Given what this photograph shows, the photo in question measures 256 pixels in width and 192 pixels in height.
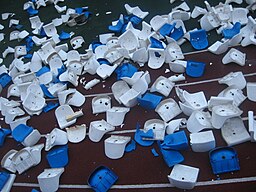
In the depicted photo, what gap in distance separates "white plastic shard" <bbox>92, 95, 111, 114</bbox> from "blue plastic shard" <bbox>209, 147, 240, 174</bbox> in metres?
0.91

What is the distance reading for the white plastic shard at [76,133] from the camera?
254 centimetres

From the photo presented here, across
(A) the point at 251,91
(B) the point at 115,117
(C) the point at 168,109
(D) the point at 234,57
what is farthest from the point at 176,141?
(D) the point at 234,57

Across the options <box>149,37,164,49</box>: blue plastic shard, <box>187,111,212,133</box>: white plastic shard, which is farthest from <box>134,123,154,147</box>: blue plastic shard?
<box>149,37,164,49</box>: blue plastic shard

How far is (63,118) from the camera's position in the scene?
2.71 m

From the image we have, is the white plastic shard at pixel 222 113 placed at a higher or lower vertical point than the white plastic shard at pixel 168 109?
higher

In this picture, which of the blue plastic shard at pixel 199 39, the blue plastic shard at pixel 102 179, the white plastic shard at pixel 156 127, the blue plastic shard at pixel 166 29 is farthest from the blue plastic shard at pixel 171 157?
the blue plastic shard at pixel 166 29

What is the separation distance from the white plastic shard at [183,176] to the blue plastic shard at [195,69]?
873 millimetres

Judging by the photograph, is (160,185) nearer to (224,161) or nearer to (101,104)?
(224,161)

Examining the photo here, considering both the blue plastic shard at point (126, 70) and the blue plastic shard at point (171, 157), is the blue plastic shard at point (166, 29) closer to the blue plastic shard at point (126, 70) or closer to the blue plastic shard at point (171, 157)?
the blue plastic shard at point (126, 70)

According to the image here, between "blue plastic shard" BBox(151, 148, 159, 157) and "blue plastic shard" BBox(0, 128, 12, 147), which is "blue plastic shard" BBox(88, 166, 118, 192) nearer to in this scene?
"blue plastic shard" BBox(151, 148, 159, 157)

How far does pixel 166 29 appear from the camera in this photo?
3.14 m

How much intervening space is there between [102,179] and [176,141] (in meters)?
→ 0.53

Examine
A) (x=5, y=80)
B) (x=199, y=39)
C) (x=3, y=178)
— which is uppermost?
(x=199, y=39)

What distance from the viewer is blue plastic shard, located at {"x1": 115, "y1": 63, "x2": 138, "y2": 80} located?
9.27 feet
